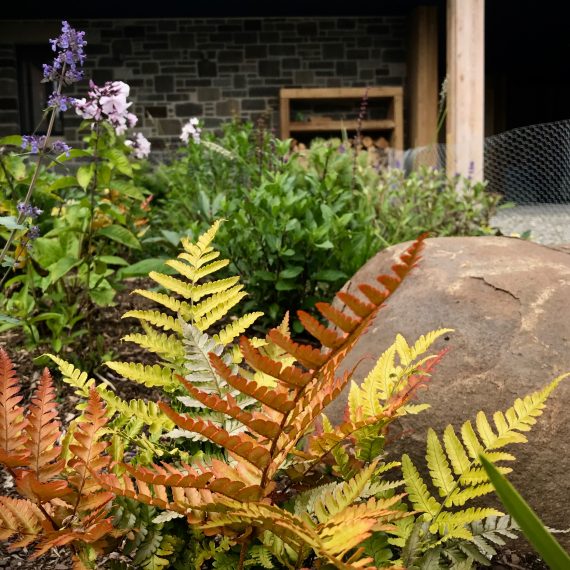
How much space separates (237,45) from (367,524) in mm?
9439

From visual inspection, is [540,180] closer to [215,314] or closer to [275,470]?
[215,314]

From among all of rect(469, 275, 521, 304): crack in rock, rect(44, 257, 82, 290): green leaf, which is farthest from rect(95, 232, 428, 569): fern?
rect(44, 257, 82, 290): green leaf

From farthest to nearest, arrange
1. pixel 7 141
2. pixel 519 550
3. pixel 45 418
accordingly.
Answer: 1. pixel 7 141
2. pixel 519 550
3. pixel 45 418

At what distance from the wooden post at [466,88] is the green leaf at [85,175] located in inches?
168

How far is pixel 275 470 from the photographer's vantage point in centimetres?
106

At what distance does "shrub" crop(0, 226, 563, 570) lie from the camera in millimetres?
918

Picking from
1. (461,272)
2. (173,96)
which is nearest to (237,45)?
(173,96)

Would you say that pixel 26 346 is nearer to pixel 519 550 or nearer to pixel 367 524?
pixel 519 550

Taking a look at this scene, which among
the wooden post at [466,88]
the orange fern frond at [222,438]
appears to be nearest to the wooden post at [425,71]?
the wooden post at [466,88]

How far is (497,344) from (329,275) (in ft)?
4.25

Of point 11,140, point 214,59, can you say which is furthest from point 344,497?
point 214,59

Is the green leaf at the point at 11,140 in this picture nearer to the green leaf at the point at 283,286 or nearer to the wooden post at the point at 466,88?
the green leaf at the point at 283,286

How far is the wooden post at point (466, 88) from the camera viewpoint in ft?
20.9

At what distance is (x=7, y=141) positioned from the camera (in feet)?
7.11
